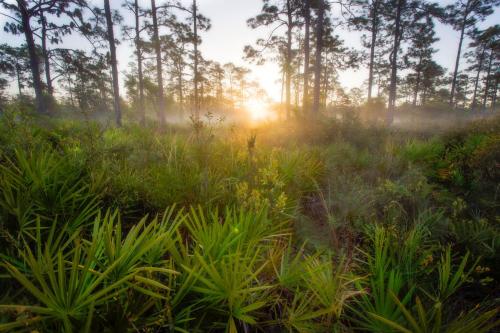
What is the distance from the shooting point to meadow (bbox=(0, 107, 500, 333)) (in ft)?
3.30

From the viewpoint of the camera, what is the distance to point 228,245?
53.1 inches

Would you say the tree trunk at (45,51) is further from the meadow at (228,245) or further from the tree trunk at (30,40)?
the meadow at (228,245)

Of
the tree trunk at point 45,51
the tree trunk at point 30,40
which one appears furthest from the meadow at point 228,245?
the tree trunk at point 45,51

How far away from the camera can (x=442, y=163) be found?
500 cm

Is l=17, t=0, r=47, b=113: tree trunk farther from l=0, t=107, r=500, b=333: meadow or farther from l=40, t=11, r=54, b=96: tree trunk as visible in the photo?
l=0, t=107, r=500, b=333: meadow

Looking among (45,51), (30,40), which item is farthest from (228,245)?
(45,51)

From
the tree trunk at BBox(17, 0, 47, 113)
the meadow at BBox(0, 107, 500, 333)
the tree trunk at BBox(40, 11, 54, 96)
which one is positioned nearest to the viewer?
the meadow at BBox(0, 107, 500, 333)

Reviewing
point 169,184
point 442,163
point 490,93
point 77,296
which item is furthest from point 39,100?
point 490,93

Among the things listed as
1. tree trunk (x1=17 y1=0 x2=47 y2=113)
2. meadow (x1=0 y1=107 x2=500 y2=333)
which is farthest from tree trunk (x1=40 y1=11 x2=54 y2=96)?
meadow (x1=0 y1=107 x2=500 y2=333)

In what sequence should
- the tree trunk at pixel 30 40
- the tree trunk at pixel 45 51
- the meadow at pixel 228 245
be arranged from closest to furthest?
the meadow at pixel 228 245 → the tree trunk at pixel 30 40 → the tree trunk at pixel 45 51

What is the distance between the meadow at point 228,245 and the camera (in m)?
1.01

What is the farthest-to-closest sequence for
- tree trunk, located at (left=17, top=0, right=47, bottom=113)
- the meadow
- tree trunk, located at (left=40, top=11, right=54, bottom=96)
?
tree trunk, located at (left=40, top=11, right=54, bottom=96) → tree trunk, located at (left=17, top=0, right=47, bottom=113) → the meadow

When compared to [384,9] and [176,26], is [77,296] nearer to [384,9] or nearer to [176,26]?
[176,26]

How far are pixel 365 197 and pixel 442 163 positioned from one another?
3.46 m
